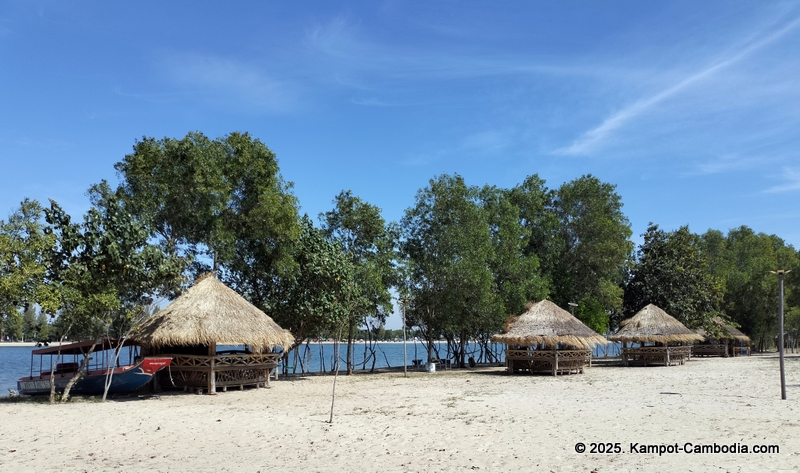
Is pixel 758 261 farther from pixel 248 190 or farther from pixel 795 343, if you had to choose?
pixel 248 190

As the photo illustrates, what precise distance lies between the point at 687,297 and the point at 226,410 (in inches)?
1316

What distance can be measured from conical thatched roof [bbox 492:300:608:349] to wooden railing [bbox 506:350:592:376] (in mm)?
634

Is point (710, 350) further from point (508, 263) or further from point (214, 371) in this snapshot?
point (214, 371)

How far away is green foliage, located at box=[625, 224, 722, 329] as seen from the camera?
39.2 m

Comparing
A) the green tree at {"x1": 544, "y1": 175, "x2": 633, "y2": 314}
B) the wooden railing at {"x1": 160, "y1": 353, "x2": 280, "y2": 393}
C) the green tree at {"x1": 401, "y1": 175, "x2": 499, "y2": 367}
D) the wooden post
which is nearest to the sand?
the wooden post

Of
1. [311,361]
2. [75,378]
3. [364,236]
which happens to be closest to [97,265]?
[75,378]

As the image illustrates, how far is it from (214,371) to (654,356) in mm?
24477

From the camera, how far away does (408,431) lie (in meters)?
11.7

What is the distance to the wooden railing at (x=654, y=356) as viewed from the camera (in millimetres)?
33031

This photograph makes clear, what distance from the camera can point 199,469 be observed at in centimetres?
888

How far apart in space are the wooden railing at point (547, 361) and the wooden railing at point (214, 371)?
488 inches

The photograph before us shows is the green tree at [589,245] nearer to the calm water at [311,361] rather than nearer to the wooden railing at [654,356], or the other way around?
the calm water at [311,361]

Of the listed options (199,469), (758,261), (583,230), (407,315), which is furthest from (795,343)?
(199,469)

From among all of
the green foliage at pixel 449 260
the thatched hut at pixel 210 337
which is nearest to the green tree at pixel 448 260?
the green foliage at pixel 449 260
